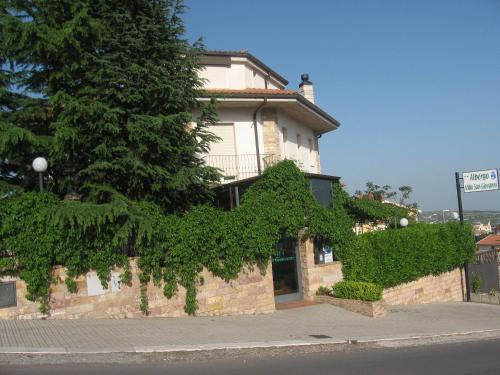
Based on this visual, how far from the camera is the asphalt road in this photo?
23.3ft

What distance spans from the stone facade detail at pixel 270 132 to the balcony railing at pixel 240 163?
9.9 inches

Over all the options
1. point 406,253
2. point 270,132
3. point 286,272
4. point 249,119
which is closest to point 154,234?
point 286,272

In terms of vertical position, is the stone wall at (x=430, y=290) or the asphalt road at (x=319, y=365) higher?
the asphalt road at (x=319, y=365)

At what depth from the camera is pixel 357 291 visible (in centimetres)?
1438

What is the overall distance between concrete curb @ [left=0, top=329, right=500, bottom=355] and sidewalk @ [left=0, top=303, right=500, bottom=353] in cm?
2

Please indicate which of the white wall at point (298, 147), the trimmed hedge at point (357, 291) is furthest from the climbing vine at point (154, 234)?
the white wall at point (298, 147)

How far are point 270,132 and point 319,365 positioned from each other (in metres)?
12.5

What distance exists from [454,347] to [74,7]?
441 inches

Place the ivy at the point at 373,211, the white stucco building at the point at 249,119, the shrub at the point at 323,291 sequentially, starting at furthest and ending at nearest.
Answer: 1. the ivy at the point at 373,211
2. the white stucco building at the point at 249,119
3. the shrub at the point at 323,291

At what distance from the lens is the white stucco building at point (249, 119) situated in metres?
18.5

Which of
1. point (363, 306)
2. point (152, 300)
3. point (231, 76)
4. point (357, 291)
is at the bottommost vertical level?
point (363, 306)

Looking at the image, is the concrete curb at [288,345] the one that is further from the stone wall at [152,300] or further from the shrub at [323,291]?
the shrub at [323,291]

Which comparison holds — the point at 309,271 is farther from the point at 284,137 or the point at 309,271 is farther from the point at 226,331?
the point at 284,137

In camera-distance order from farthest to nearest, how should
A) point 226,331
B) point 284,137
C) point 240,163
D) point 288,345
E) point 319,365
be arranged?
point 284,137 < point 240,163 < point 226,331 < point 288,345 < point 319,365
